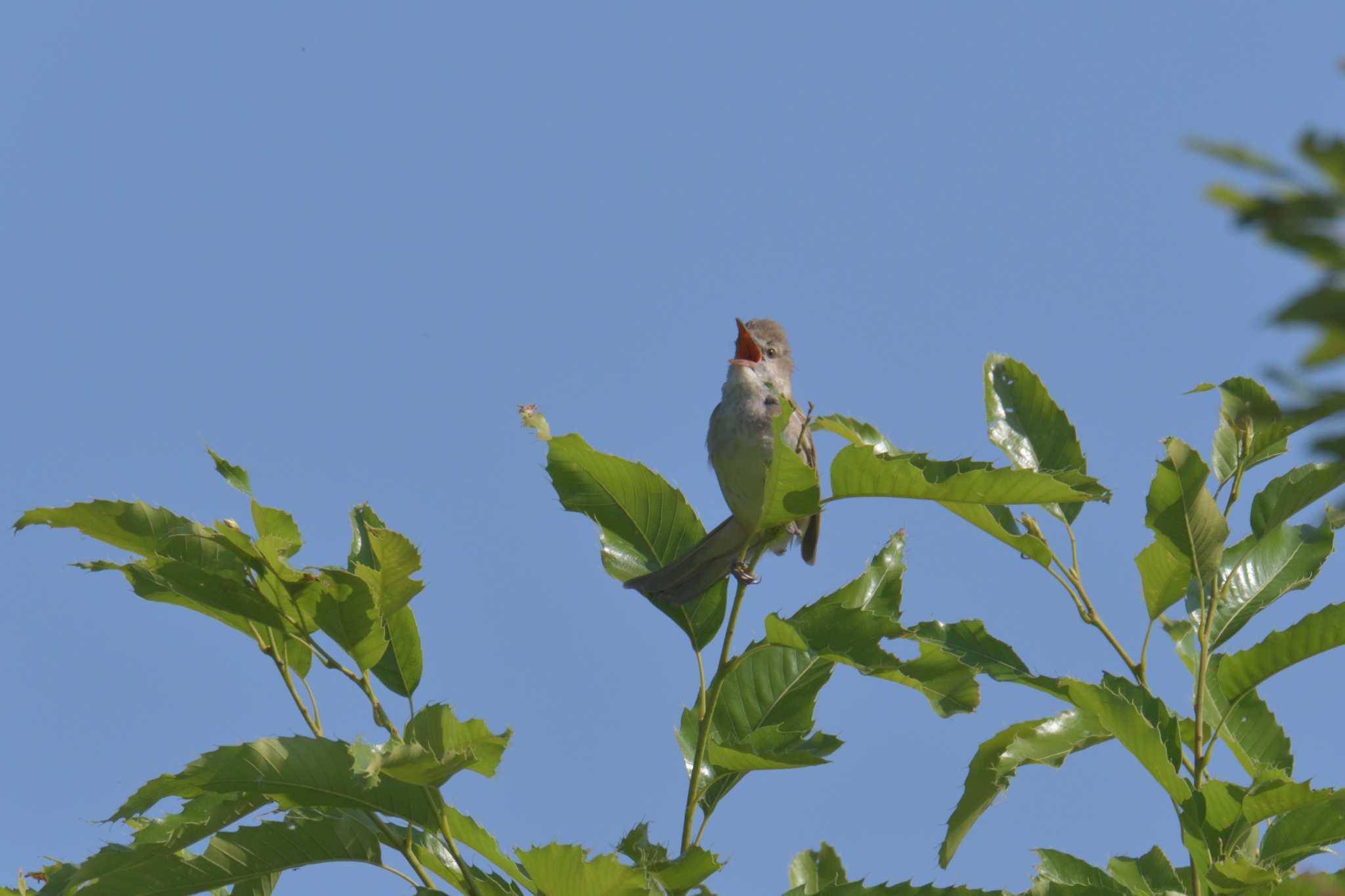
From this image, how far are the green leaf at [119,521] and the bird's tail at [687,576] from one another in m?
1.29

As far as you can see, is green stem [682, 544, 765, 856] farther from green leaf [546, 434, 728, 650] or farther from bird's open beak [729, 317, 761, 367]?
bird's open beak [729, 317, 761, 367]

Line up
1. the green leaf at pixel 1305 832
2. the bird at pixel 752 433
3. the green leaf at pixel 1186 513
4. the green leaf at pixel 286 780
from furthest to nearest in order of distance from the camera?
the bird at pixel 752 433 < the green leaf at pixel 1186 513 < the green leaf at pixel 1305 832 < the green leaf at pixel 286 780

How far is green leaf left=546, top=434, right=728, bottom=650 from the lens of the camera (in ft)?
12.3

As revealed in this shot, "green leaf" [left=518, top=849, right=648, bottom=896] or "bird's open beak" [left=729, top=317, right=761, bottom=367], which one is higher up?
"bird's open beak" [left=729, top=317, right=761, bottom=367]

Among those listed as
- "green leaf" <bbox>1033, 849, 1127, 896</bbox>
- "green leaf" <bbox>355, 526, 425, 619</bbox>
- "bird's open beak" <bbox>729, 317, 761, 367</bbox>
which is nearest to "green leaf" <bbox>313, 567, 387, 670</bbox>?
"green leaf" <bbox>355, 526, 425, 619</bbox>

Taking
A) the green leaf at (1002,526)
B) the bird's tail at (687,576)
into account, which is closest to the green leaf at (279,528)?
the bird's tail at (687,576)

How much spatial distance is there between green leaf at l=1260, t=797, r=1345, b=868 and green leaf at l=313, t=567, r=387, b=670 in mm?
2244

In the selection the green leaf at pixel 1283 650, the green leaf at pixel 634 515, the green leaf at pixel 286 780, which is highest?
the green leaf at pixel 634 515

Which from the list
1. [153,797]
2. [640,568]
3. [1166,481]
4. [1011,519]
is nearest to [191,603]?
[153,797]

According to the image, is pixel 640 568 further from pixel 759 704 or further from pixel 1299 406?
pixel 1299 406

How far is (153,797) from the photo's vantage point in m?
3.02

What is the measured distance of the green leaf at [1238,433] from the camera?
3430mm

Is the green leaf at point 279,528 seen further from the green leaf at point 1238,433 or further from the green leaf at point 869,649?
the green leaf at point 1238,433

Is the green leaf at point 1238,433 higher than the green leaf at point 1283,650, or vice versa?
the green leaf at point 1238,433
